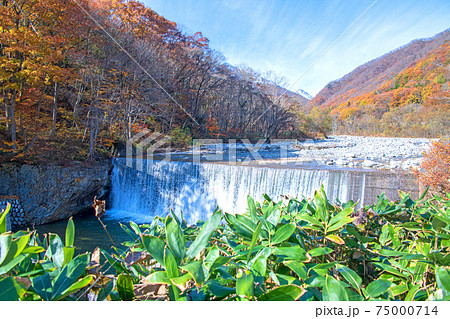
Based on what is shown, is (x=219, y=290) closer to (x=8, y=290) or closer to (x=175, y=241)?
(x=175, y=241)

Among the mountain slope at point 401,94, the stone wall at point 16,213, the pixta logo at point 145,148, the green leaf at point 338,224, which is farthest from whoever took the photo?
the mountain slope at point 401,94

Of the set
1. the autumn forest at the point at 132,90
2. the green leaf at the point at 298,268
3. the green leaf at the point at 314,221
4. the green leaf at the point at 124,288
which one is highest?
the autumn forest at the point at 132,90

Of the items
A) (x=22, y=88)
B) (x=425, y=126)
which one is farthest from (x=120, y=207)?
(x=425, y=126)

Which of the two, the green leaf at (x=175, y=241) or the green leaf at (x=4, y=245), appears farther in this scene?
the green leaf at (x=175, y=241)

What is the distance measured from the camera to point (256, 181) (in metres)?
6.88

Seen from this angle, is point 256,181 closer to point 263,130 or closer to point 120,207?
point 120,207

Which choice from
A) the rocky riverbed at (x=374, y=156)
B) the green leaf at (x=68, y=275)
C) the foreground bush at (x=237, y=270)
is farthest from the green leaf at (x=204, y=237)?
the rocky riverbed at (x=374, y=156)

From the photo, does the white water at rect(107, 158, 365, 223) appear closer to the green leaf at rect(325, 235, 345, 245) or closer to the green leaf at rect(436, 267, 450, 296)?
the green leaf at rect(325, 235, 345, 245)

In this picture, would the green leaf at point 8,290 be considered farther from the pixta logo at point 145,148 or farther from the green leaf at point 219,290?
the pixta logo at point 145,148

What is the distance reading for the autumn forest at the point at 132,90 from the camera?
25.1ft

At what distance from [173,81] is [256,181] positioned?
12.7 metres

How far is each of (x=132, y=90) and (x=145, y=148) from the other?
305 centimetres

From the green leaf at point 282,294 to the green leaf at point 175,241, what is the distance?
0.21 meters

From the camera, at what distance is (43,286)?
482mm
